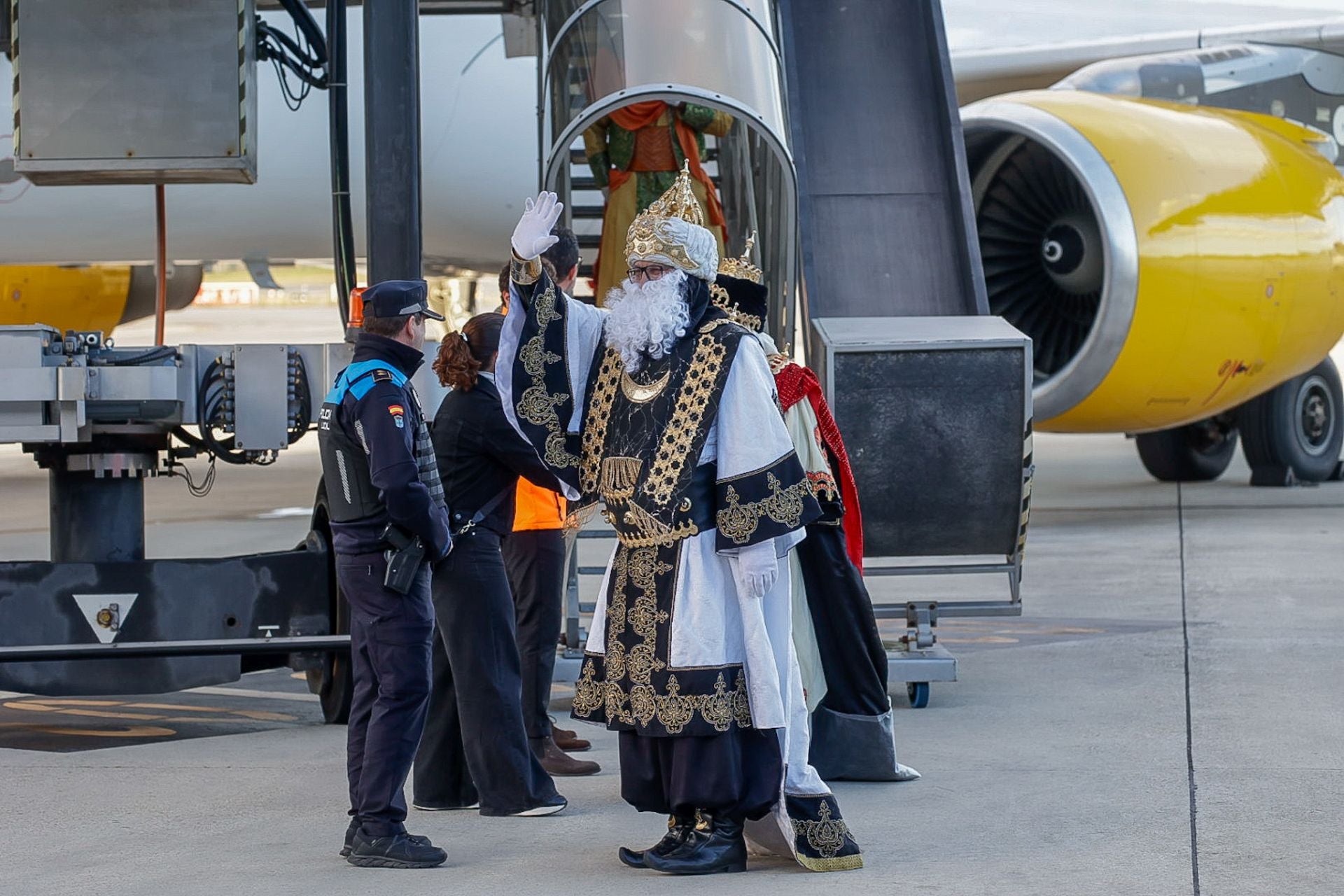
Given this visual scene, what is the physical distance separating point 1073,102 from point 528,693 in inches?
291

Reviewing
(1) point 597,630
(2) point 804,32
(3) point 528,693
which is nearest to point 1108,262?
(2) point 804,32

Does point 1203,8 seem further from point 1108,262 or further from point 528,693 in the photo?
point 528,693

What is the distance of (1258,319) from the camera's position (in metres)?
11.1

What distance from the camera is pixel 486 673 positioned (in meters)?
4.64

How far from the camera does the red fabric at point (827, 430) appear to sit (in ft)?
15.8

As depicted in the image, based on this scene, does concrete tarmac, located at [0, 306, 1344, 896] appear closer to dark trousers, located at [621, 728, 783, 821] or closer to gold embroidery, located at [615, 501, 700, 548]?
dark trousers, located at [621, 728, 783, 821]

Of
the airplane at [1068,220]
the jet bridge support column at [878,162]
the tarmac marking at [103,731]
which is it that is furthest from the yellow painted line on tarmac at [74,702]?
the airplane at [1068,220]

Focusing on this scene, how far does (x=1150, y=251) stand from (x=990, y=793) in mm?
6264

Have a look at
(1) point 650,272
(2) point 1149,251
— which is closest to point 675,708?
(1) point 650,272

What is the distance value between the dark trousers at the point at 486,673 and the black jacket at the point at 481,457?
82 millimetres

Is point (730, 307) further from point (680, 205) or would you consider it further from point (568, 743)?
point (568, 743)

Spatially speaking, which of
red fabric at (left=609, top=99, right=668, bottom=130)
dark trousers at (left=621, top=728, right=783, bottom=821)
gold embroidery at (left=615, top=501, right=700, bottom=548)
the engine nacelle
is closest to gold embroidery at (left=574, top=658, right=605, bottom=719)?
dark trousers at (left=621, top=728, right=783, bottom=821)

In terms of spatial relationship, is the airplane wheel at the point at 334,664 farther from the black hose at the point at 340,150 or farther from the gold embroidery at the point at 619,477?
the gold embroidery at the point at 619,477

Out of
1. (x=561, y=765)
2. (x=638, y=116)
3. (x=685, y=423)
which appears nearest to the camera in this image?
(x=685, y=423)
